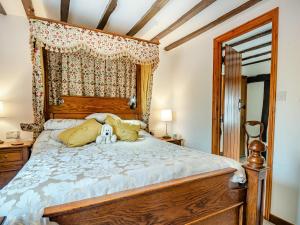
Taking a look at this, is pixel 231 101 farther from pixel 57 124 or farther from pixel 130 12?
pixel 57 124

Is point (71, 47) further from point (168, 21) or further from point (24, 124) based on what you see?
point (168, 21)

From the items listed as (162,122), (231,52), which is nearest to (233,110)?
(231,52)

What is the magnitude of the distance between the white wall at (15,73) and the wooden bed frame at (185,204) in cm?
249

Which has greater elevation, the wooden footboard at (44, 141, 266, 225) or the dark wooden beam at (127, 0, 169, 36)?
the dark wooden beam at (127, 0, 169, 36)

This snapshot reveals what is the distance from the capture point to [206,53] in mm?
3184

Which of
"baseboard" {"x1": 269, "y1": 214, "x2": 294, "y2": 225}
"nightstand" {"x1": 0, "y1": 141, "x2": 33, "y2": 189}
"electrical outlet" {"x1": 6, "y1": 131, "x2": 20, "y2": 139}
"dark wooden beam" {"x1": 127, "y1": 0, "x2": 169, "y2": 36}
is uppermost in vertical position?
"dark wooden beam" {"x1": 127, "y1": 0, "x2": 169, "y2": 36}

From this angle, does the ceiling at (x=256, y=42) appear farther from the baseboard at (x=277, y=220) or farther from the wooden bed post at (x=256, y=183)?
the baseboard at (x=277, y=220)

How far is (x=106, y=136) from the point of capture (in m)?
2.27

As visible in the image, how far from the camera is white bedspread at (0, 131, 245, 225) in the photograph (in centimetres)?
84

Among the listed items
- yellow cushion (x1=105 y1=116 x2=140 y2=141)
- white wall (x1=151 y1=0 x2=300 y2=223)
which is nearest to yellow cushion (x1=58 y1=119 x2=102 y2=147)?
yellow cushion (x1=105 y1=116 x2=140 y2=141)

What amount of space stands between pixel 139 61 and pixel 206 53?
1.21 metres

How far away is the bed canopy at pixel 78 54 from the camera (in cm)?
223

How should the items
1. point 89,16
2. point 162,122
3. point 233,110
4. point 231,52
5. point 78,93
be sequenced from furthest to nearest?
point 162,122 → point 233,110 → point 231,52 → point 78,93 → point 89,16

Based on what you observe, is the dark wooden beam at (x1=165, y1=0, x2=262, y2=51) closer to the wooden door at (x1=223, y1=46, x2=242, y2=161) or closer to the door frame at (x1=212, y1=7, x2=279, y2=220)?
the door frame at (x1=212, y1=7, x2=279, y2=220)
